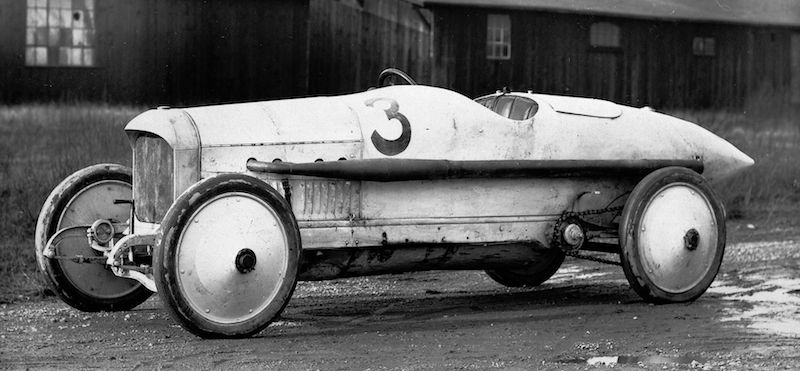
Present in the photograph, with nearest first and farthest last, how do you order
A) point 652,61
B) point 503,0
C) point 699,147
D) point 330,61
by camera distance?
point 699,147 → point 330,61 → point 503,0 → point 652,61

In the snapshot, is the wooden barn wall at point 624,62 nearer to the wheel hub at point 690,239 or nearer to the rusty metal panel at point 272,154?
the wheel hub at point 690,239

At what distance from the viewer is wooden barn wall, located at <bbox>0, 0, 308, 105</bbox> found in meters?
18.2

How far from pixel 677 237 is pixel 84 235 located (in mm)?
3820

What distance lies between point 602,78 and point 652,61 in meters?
1.33

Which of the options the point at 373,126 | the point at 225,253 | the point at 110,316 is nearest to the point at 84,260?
the point at 110,316

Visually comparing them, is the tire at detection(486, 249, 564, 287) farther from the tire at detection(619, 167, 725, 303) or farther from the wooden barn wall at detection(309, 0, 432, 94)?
the wooden barn wall at detection(309, 0, 432, 94)

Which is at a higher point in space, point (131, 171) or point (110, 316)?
point (131, 171)

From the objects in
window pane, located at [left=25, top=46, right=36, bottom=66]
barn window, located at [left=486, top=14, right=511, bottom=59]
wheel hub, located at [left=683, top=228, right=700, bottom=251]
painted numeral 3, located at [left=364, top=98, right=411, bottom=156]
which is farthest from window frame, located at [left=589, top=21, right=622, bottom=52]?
painted numeral 3, located at [left=364, top=98, right=411, bottom=156]

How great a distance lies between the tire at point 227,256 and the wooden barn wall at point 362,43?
1201 cm

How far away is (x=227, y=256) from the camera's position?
23.6ft

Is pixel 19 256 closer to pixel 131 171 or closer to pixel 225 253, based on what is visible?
pixel 131 171

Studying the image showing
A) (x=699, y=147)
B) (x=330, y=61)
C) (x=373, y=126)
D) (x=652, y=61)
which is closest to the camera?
(x=373, y=126)

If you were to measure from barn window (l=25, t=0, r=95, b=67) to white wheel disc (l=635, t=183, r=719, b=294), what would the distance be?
11.6m

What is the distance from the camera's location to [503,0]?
73.5 feet
